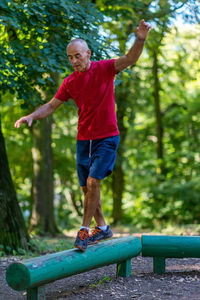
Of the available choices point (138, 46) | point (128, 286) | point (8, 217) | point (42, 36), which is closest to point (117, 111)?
point (42, 36)

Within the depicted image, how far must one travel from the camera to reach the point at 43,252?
7.02 metres

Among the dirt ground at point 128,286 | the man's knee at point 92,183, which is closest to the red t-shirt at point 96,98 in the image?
the man's knee at point 92,183

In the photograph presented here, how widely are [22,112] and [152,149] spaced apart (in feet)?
39.0

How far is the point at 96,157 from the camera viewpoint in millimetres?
4195

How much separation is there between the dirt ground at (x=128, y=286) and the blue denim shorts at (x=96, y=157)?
1165mm

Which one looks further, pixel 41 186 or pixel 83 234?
pixel 41 186

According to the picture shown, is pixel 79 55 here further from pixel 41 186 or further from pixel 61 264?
pixel 41 186

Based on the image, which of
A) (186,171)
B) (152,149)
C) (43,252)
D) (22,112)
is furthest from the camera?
(152,149)

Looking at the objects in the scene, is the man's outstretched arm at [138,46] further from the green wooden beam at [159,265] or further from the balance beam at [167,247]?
the green wooden beam at [159,265]

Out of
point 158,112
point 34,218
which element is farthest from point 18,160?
point 158,112

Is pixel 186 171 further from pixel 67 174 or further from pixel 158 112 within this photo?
pixel 67 174

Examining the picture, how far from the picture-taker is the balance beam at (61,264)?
3.60m

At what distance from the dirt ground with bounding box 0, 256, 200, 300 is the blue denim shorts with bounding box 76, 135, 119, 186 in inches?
45.9

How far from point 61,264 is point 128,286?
112cm
